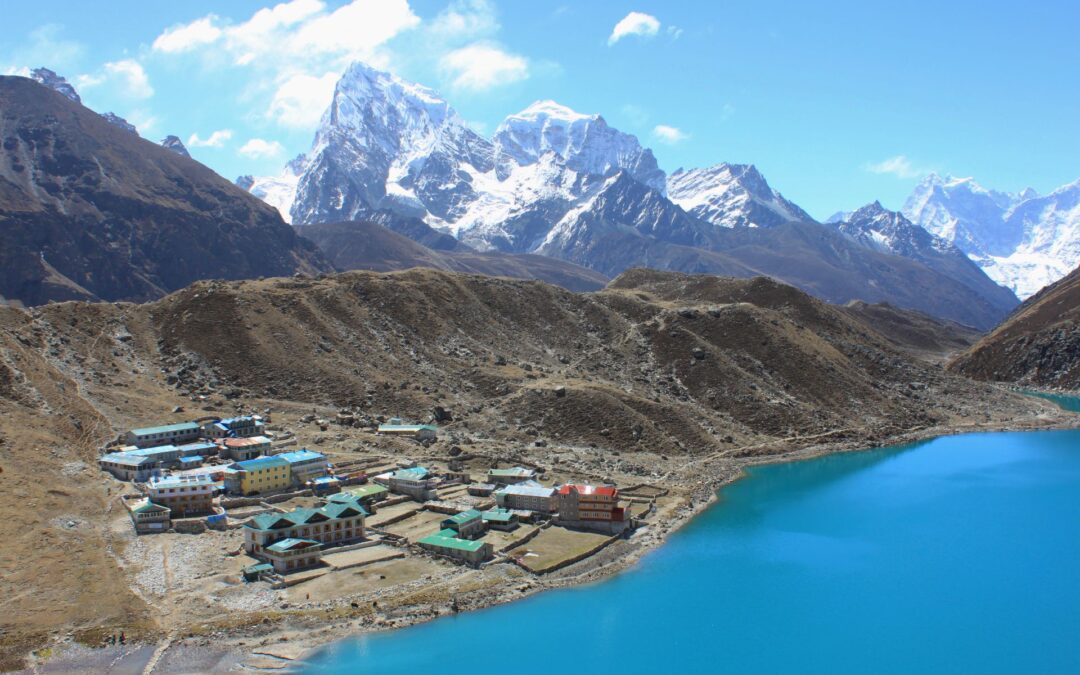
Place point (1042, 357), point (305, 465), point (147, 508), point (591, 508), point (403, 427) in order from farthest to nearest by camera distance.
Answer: point (1042, 357), point (403, 427), point (305, 465), point (591, 508), point (147, 508)

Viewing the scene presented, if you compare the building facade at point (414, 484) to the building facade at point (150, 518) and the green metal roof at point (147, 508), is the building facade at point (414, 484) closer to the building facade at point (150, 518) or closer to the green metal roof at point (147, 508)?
the building facade at point (150, 518)

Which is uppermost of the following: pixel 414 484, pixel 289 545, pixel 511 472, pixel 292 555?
pixel 511 472

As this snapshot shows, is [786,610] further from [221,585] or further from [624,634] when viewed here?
[221,585]

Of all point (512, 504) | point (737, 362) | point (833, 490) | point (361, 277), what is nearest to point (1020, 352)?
point (737, 362)

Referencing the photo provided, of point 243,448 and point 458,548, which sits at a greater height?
point 243,448

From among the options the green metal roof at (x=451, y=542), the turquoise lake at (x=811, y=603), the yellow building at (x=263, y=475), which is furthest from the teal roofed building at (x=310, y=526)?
the turquoise lake at (x=811, y=603)

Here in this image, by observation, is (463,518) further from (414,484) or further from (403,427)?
(403,427)

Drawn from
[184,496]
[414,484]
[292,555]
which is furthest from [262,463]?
[292,555]
